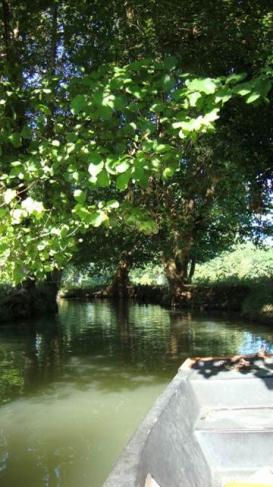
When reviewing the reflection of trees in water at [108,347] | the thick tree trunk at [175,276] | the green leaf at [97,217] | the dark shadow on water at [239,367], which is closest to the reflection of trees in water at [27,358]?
the reflection of trees in water at [108,347]

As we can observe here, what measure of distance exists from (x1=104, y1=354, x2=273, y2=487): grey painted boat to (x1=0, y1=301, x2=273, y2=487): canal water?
1717 millimetres

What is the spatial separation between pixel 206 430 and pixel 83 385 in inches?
243

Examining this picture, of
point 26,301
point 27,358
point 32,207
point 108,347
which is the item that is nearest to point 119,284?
point 26,301

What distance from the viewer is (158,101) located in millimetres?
4254

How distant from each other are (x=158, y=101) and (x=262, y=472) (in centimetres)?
322

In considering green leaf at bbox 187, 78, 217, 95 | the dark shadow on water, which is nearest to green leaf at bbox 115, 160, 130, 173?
green leaf at bbox 187, 78, 217, 95

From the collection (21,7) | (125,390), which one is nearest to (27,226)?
(125,390)

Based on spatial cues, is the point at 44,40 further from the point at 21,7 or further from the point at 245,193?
the point at 245,193

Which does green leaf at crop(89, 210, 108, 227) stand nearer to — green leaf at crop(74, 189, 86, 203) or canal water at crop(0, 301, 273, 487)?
green leaf at crop(74, 189, 86, 203)

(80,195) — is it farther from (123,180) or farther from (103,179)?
(123,180)

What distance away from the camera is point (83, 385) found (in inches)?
415

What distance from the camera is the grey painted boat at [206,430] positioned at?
334cm

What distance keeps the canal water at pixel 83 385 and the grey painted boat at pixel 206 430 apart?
1717 mm

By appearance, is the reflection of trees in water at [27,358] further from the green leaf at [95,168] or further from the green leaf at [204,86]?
the green leaf at [204,86]
